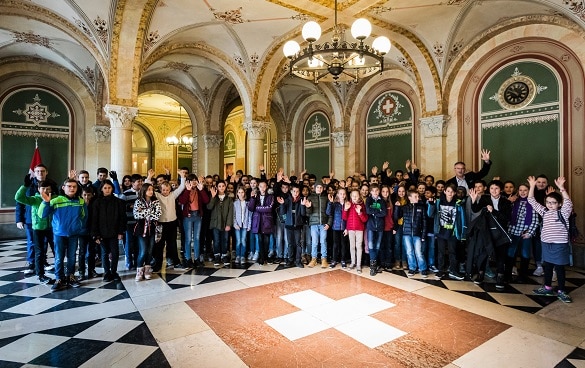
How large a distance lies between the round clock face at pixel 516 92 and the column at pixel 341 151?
4937mm

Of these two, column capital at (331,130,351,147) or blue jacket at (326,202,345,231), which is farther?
column capital at (331,130,351,147)

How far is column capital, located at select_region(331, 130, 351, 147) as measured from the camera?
11.5 metres

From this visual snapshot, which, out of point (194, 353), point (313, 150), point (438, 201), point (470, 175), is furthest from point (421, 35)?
point (194, 353)

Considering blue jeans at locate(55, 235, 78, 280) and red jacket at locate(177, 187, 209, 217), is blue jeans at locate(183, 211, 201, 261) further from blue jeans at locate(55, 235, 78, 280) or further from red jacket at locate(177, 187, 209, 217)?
blue jeans at locate(55, 235, 78, 280)

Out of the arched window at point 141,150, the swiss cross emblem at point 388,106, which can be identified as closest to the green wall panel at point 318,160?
the swiss cross emblem at point 388,106

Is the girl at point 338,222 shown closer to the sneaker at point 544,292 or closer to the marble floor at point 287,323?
the marble floor at point 287,323

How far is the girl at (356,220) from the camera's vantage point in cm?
545

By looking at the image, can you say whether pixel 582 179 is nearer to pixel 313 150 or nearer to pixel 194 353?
pixel 194 353

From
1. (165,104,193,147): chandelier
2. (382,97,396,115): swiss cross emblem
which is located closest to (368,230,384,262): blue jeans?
(382,97,396,115): swiss cross emblem

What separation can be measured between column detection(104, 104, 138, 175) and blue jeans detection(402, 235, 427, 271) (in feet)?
18.5

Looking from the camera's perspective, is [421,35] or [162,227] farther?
[421,35]

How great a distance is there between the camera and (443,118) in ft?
27.0

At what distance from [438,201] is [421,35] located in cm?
444

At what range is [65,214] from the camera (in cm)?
445
